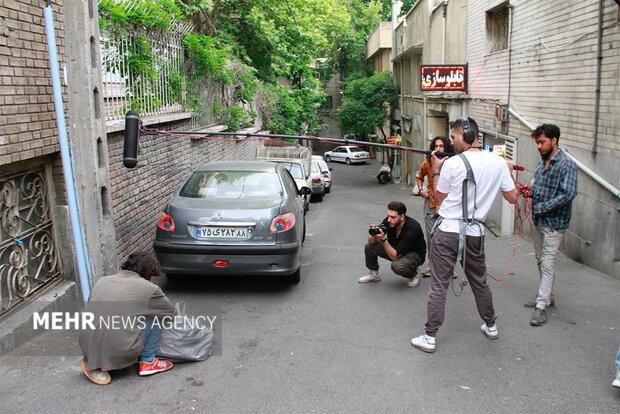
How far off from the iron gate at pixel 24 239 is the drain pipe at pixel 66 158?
37 cm

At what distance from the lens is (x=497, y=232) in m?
12.3

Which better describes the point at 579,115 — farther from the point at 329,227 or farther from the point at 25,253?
the point at 25,253

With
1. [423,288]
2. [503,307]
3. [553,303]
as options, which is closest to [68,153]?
[423,288]

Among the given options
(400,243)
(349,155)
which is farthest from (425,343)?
(349,155)

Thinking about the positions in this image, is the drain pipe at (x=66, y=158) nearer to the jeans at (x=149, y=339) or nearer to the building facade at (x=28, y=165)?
Result: the building facade at (x=28, y=165)

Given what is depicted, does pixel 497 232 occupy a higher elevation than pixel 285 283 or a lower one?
lower

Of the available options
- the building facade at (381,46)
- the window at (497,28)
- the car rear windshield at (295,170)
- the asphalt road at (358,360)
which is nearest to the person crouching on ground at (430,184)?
the asphalt road at (358,360)

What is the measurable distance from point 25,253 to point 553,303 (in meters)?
5.22

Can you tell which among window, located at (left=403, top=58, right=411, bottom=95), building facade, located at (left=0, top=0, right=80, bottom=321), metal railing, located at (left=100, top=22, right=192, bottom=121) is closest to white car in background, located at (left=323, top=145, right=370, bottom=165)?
window, located at (left=403, top=58, right=411, bottom=95)

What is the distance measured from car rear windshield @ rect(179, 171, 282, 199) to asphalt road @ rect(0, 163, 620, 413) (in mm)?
1076

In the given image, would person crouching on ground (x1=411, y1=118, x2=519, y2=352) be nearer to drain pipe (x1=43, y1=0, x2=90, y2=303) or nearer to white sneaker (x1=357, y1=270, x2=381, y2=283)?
white sneaker (x1=357, y1=270, x2=381, y2=283)

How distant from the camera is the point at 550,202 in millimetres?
5492

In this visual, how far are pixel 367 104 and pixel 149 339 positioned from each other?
95.9ft

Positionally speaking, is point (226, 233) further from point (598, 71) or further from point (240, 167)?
point (598, 71)
